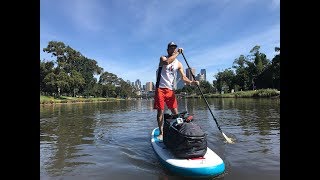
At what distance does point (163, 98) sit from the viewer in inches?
296

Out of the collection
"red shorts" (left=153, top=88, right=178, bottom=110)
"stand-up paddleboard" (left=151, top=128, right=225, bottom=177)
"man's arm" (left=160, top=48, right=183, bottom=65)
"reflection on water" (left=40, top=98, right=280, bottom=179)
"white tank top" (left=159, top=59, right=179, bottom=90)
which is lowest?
"reflection on water" (left=40, top=98, right=280, bottom=179)

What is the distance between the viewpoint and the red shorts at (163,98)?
24.3 feet

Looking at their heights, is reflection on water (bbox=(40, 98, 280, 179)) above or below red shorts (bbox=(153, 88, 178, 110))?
below

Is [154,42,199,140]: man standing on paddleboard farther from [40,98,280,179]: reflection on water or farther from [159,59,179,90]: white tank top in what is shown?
[40,98,280,179]: reflection on water

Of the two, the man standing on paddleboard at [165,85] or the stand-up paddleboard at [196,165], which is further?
the man standing on paddleboard at [165,85]

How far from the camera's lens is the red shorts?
7.40 metres

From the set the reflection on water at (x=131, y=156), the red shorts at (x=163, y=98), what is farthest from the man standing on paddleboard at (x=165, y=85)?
the reflection on water at (x=131, y=156)

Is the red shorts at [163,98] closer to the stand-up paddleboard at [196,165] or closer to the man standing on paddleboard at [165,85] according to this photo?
the man standing on paddleboard at [165,85]

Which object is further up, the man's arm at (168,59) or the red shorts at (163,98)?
the man's arm at (168,59)

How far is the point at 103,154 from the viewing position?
7.62 meters

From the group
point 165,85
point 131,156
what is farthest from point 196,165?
point 165,85

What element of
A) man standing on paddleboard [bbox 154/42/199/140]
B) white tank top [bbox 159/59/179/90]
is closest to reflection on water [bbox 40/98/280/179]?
man standing on paddleboard [bbox 154/42/199/140]
